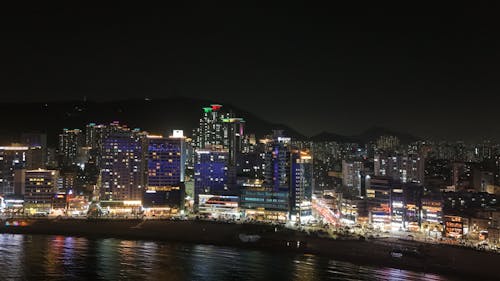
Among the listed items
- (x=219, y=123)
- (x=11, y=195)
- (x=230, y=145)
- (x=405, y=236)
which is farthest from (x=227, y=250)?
(x=219, y=123)

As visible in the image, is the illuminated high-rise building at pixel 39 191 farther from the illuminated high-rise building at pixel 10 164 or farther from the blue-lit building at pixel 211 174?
the blue-lit building at pixel 211 174

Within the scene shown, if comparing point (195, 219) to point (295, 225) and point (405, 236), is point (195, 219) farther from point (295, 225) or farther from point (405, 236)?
point (405, 236)

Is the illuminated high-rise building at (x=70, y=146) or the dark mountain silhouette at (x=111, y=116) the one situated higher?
the dark mountain silhouette at (x=111, y=116)

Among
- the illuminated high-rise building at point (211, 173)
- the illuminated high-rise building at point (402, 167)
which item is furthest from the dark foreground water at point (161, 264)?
the illuminated high-rise building at point (402, 167)

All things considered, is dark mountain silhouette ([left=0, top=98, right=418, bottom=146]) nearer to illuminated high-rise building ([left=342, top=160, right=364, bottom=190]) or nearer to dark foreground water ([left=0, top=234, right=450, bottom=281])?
illuminated high-rise building ([left=342, top=160, right=364, bottom=190])

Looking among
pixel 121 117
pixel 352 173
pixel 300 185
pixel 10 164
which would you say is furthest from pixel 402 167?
pixel 121 117
